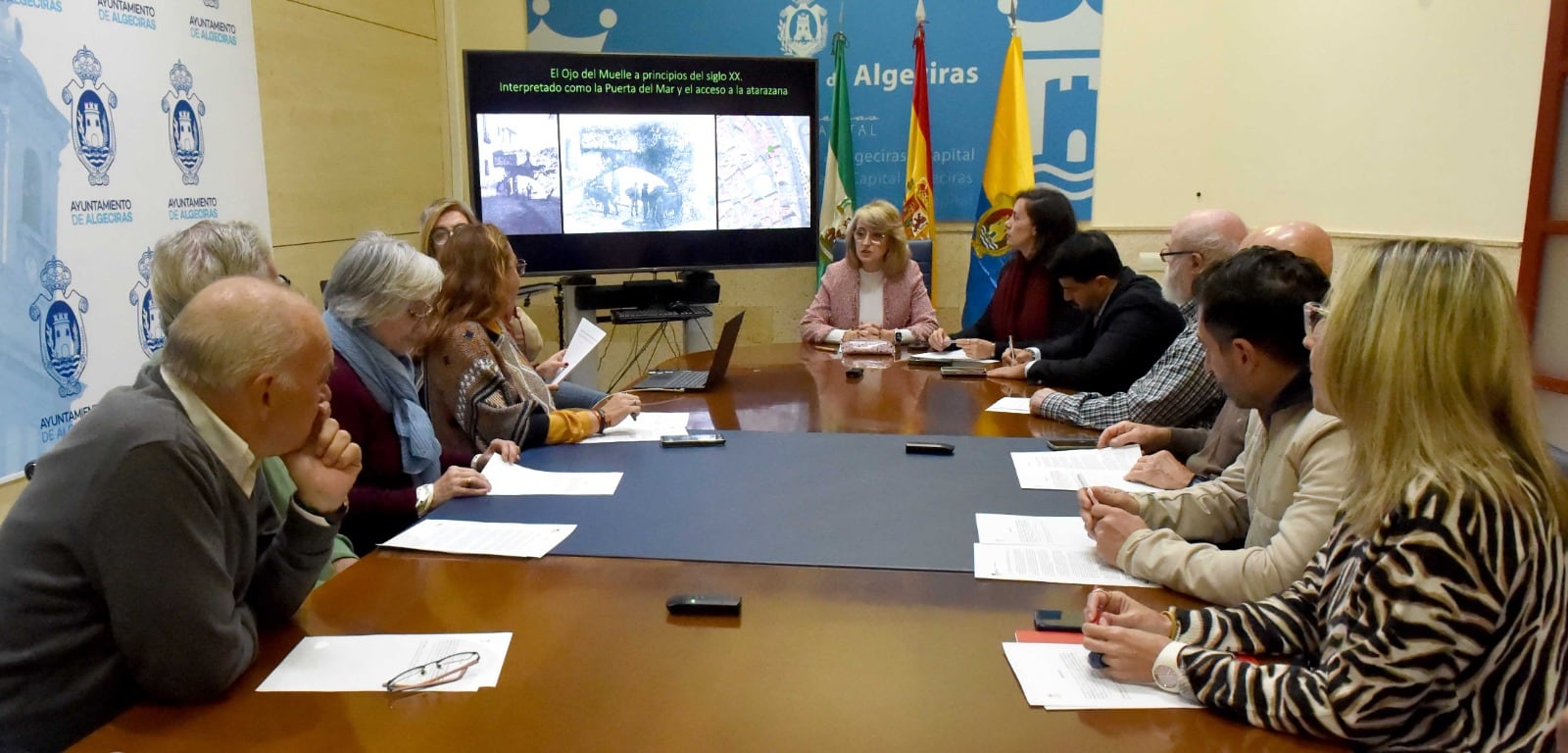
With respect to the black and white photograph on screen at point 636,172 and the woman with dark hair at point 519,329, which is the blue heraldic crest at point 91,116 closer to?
the woman with dark hair at point 519,329

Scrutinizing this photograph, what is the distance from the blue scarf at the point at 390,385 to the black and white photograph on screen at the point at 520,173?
3.11 meters

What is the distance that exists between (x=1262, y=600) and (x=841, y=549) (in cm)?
67

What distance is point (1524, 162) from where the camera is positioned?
11.5 ft

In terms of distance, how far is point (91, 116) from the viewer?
10.7ft

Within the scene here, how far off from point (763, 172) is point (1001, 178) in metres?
1.28

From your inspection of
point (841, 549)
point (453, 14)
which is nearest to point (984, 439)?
point (841, 549)

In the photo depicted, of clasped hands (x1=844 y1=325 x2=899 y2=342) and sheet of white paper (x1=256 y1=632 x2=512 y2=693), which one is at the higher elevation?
clasped hands (x1=844 y1=325 x2=899 y2=342)

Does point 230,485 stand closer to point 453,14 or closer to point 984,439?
point 984,439

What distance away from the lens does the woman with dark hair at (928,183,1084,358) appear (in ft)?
13.6

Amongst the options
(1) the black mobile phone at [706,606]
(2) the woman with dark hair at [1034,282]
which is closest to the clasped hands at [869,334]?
(2) the woman with dark hair at [1034,282]

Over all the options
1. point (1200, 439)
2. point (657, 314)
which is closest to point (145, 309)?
point (657, 314)

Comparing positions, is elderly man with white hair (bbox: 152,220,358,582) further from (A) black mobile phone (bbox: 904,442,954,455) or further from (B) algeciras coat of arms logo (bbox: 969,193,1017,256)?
(B) algeciras coat of arms logo (bbox: 969,193,1017,256)

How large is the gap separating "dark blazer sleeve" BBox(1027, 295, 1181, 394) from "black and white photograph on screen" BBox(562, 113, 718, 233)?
284 centimetres

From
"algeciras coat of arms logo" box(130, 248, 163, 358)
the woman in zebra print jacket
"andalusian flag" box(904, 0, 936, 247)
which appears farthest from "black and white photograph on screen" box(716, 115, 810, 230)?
the woman in zebra print jacket
